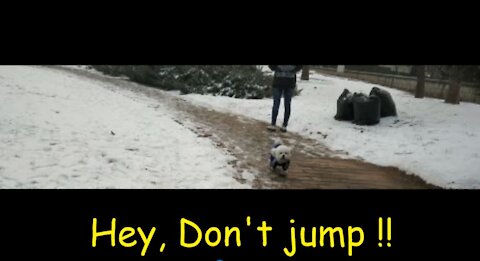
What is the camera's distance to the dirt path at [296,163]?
441 centimetres

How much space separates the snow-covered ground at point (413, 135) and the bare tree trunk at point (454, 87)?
142 millimetres

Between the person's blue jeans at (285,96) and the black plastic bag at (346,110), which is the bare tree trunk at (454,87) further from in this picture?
the person's blue jeans at (285,96)

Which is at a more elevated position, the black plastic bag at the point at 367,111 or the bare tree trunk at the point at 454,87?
the bare tree trunk at the point at 454,87

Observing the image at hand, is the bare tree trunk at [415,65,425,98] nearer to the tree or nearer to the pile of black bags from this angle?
the pile of black bags

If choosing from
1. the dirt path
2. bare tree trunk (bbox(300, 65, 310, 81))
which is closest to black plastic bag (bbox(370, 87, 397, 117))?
the dirt path

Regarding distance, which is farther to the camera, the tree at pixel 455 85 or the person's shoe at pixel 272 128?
the person's shoe at pixel 272 128

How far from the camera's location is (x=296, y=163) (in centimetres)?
516

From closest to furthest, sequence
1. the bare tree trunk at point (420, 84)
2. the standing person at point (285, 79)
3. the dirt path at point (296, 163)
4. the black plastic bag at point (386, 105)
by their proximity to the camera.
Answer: the dirt path at point (296, 163), the standing person at point (285, 79), the black plastic bag at point (386, 105), the bare tree trunk at point (420, 84)

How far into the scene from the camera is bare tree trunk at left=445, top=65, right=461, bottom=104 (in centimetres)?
650

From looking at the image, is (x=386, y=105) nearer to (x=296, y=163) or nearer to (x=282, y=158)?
(x=296, y=163)

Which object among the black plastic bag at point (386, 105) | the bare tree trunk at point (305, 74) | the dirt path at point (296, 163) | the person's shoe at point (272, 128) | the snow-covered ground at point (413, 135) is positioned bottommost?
the dirt path at point (296, 163)

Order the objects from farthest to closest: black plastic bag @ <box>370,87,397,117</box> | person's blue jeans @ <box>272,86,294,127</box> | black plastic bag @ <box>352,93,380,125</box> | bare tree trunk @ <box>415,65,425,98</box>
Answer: bare tree trunk @ <box>415,65,425,98</box> < black plastic bag @ <box>370,87,397,117</box> < black plastic bag @ <box>352,93,380,125</box> < person's blue jeans @ <box>272,86,294,127</box>

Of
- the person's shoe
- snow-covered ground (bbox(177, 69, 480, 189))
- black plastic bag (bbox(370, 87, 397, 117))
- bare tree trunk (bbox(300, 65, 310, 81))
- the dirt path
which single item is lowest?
the dirt path

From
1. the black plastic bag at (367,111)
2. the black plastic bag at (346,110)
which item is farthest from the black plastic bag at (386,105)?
the black plastic bag at (346,110)
